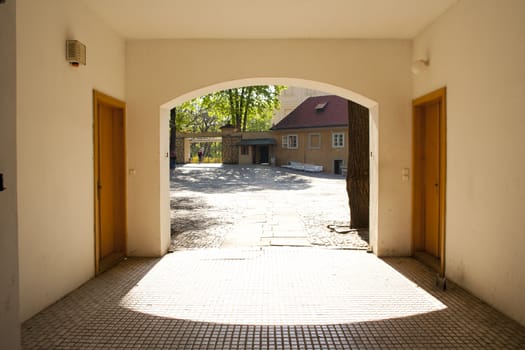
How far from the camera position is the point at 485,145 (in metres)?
3.81

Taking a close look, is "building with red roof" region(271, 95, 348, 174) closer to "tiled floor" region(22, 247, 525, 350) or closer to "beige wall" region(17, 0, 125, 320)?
"tiled floor" region(22, 247, 525, 350)

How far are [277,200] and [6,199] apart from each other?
10267 millimetres

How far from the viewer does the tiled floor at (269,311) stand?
3025mm

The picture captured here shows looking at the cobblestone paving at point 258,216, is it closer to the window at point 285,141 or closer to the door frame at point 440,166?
the door frame at point 440,166

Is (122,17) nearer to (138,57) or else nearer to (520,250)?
(138,57)

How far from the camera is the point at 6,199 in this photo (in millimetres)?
2092

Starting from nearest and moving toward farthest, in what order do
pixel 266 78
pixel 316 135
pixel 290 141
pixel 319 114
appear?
pixel 266 78
pixel 316 135
pixel 319 114
pixel 290 141

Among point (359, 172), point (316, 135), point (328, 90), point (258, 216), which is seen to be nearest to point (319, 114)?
point (316, 135)

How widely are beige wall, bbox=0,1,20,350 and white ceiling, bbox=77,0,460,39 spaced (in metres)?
2.50

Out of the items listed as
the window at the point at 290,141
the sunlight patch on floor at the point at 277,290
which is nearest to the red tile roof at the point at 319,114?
the window at the point at 290,141

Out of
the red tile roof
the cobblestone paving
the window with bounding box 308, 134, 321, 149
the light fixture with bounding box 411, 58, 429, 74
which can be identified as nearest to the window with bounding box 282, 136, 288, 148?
the red tile roof

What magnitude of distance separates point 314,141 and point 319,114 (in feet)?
6.63

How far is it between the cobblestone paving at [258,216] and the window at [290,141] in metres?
13.6

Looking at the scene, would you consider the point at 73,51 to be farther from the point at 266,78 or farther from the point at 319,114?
the point at 319,114
